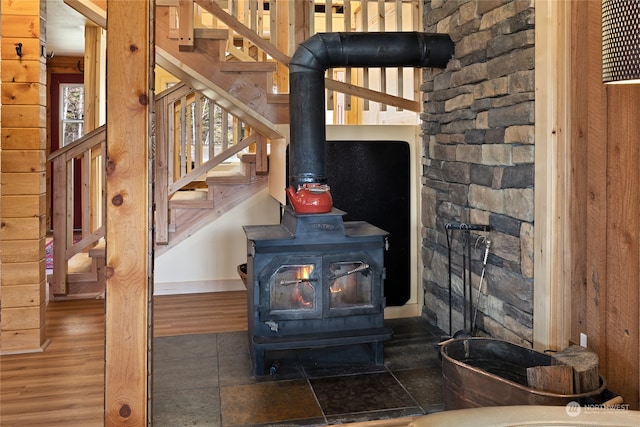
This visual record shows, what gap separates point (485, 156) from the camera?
10.7ft

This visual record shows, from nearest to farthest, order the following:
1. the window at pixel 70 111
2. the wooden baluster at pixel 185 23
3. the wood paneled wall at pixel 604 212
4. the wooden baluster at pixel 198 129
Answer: the wood paneled wall at pixel 604 212 → the wooden baluster at pixel 185 23 → the wooden baluster at pixel 198 129 → the window at pixel 70 111

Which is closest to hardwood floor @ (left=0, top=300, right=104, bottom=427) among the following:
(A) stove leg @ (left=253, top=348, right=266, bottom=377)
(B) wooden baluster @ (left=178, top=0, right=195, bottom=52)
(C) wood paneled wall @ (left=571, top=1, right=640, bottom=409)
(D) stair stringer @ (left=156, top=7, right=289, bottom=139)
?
(A) stove leg @ (left=253, top=348, right=266, bottom=377)

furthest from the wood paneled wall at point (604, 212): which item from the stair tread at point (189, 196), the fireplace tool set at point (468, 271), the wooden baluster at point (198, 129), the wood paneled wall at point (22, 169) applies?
the stair tread at point (189, 196)

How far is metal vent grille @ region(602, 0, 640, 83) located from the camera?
1.35 meters

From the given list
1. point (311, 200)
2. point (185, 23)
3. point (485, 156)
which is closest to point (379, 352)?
point (311, 200)

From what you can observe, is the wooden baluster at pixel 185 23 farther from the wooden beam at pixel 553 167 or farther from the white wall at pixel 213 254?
the wooden beam at pixel 553 167

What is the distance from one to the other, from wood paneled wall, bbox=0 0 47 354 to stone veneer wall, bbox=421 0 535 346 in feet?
8.47

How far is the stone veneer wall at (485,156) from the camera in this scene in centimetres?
287

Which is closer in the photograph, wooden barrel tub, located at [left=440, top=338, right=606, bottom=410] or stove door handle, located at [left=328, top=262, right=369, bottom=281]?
wooden barrel tub, located at [left=440, top=338, right=606, bottom=410]

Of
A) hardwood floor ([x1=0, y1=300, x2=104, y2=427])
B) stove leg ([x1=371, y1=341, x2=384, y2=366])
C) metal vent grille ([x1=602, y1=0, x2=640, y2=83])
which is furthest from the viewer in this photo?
stove leg ([x1=371, y1=341, x2=384, y2=366])

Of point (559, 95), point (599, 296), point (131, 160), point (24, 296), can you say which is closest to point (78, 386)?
point (24, 296)

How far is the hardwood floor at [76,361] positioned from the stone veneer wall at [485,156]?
97 cm

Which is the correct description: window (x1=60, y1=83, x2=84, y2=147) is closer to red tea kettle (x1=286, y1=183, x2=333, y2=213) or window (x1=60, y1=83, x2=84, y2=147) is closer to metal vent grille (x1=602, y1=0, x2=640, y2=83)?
red tea kettle (x1=286, y1=183, x2=333, y2=213)

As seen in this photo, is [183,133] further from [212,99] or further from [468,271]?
[468,271]
